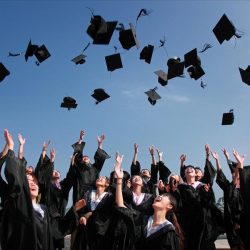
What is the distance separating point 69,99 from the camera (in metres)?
8.33

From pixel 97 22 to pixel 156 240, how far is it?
12.8 feet

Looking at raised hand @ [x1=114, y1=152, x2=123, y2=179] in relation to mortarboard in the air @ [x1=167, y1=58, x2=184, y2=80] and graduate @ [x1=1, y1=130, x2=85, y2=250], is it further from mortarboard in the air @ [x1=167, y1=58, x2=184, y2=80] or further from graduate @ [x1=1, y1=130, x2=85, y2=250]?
mortarboard in the air @ [x1=167, y1=58, x2=184, y2=80]

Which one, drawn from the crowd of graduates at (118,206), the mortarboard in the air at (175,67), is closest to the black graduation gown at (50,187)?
the crowd of graduates at (118,206)

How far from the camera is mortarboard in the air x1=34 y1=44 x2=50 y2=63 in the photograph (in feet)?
25.0

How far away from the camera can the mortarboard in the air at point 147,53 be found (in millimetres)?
7523

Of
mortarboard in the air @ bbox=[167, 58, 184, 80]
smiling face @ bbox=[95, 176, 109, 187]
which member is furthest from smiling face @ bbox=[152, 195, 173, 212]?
mortarboard in the air @ bbox=[167, 58, 184, 80]

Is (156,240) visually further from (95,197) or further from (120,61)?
(120,61)

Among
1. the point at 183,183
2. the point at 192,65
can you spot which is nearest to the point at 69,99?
the point at 192,65

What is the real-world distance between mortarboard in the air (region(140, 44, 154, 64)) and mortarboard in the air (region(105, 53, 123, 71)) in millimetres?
435

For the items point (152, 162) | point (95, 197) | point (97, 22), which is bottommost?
point (95, 197)

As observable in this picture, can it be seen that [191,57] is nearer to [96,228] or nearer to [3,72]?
[3,72]

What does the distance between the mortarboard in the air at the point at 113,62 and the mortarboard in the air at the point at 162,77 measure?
0.81m

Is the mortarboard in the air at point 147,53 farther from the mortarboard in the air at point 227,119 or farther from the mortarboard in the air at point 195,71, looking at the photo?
the mortarboard in the air at point 227,119

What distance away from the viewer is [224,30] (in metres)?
7.07
